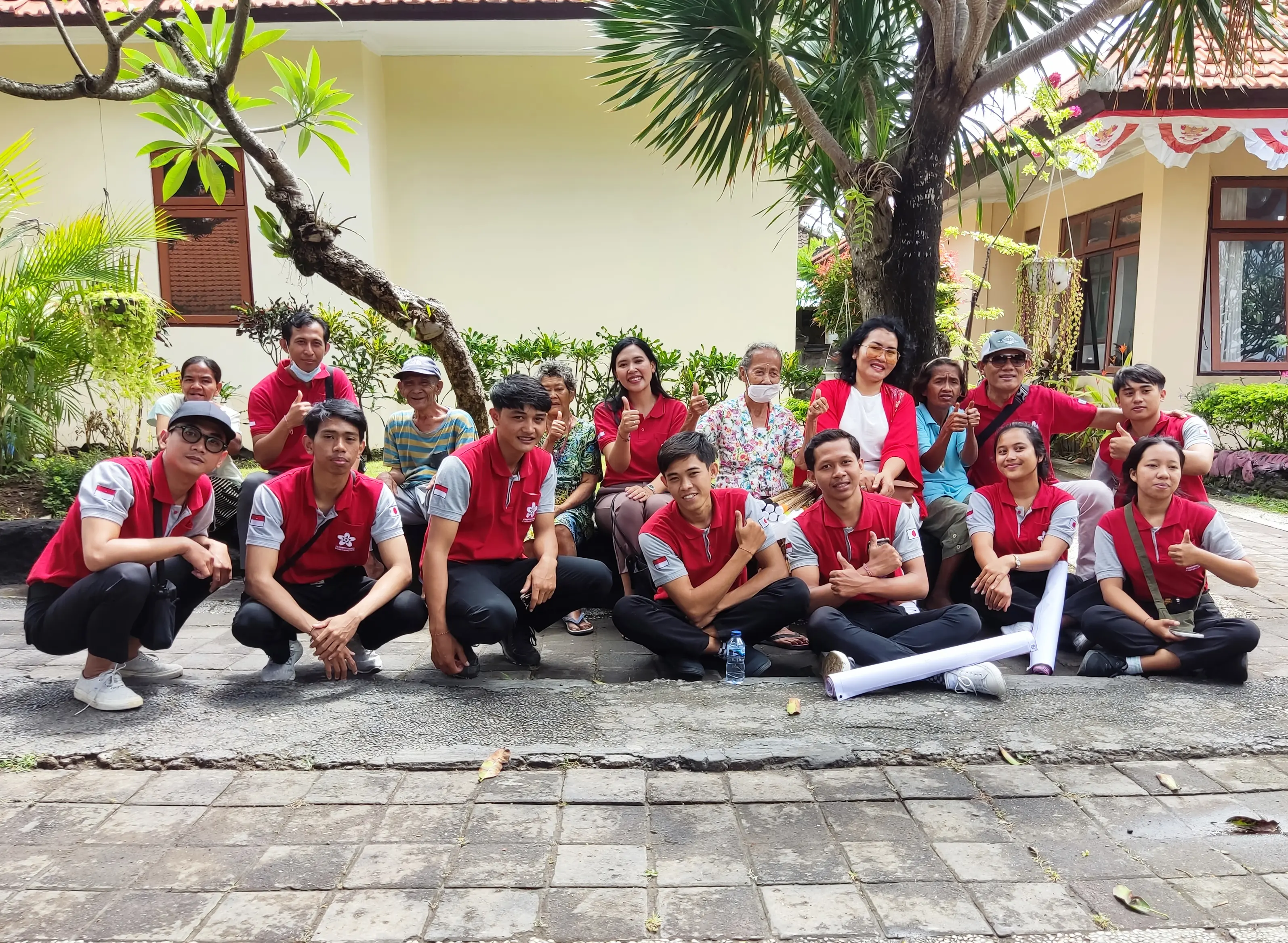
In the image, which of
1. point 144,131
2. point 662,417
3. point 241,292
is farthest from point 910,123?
point 144,131

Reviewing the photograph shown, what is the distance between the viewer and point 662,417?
5.22 metres

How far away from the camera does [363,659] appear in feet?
13.5

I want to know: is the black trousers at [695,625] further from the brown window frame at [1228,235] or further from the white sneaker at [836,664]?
the brown window frame at [1228,235]

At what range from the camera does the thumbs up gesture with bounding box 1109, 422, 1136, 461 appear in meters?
4.84

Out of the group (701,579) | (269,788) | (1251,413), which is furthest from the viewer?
(1251,413)

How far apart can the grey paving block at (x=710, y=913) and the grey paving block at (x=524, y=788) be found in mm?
647

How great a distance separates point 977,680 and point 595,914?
2055 mm

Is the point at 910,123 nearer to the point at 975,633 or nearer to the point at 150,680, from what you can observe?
the point at 975,633

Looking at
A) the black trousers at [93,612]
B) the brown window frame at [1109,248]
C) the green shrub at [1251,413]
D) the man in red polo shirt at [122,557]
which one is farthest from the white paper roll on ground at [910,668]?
the brown window frame at [1109,248]

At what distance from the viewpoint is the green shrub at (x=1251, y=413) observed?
8930mm

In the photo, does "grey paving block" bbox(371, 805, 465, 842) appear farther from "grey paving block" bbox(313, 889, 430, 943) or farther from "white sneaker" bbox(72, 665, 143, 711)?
"white sneaker" bbox(72, 665, 143, 711)

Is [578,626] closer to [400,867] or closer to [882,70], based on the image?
[400,867]

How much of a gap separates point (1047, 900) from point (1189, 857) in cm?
Result: 52

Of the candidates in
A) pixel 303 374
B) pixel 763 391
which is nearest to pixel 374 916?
pixel 763 391
